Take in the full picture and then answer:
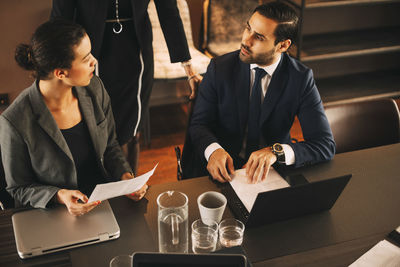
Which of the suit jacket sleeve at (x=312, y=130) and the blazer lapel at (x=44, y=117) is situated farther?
the suit jacket sleeve at (x=312, y=130)

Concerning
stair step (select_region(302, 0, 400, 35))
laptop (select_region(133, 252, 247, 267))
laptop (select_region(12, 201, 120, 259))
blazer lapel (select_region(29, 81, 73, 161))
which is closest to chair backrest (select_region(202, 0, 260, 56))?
stair step (select_region(302, 0, 400, 35))

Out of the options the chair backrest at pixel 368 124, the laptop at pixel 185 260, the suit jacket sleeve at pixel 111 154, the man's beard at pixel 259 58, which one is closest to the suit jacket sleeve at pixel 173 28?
the man's beard at pixel 259 58

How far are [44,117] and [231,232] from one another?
76 cm

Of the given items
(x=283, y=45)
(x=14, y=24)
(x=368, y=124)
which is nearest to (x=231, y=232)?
(x=283, y=45)

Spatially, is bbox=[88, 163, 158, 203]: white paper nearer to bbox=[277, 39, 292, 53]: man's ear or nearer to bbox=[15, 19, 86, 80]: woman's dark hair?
bbox=[15, 19, 86, 80]: woman's dark hair

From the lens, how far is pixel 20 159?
1494 mm

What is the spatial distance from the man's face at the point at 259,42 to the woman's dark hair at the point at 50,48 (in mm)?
694

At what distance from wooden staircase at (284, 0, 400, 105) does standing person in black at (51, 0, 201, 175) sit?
54.7 inches

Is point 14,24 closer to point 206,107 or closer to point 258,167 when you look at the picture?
point 206,107

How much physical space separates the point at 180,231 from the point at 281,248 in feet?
0.97

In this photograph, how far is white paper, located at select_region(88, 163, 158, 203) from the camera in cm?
126

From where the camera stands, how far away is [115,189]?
1.29m

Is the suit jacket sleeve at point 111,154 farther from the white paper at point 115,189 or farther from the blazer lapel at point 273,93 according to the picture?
the blazer lapel at point 273,93

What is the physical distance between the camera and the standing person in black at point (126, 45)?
6.99 ft
